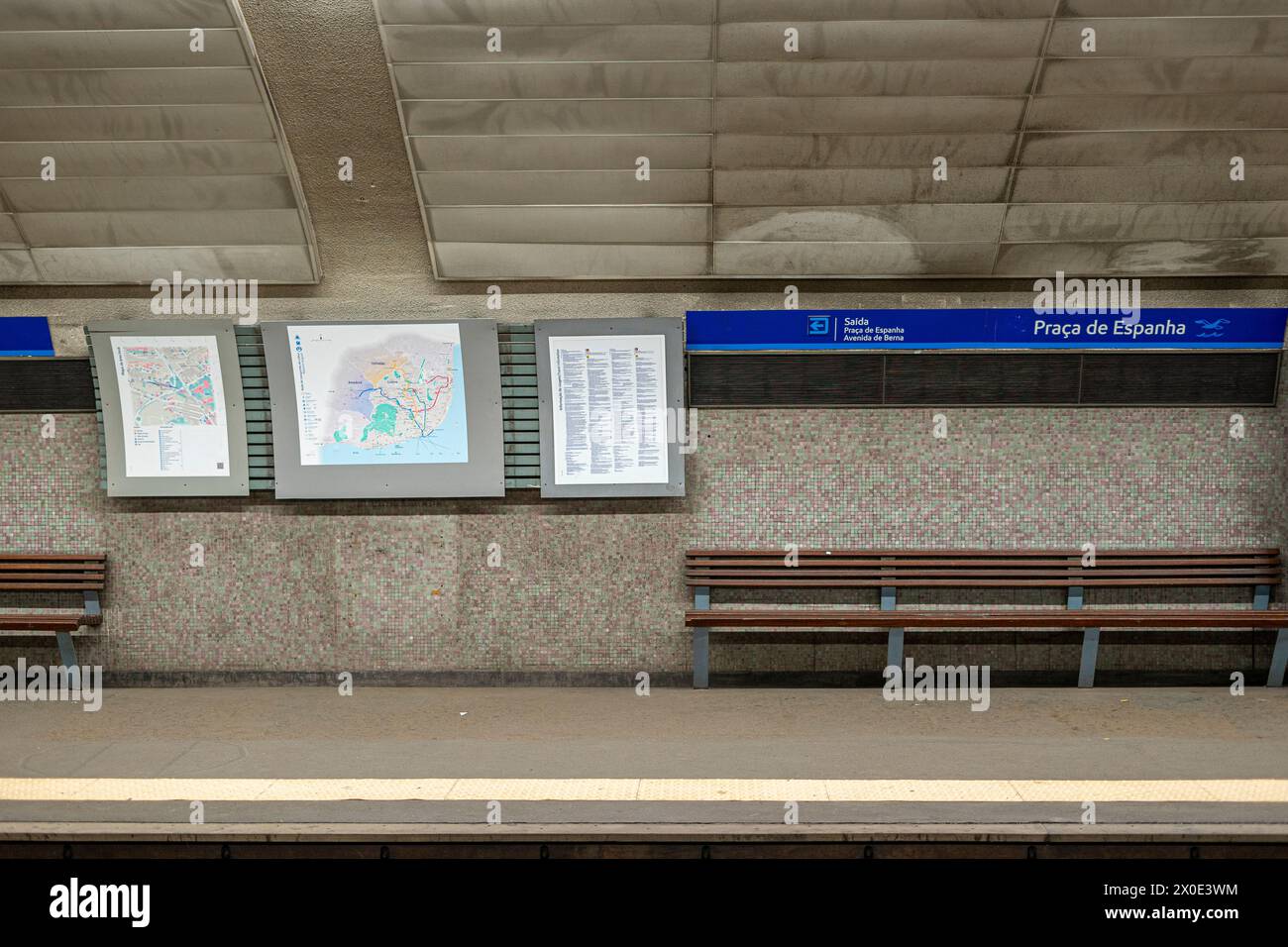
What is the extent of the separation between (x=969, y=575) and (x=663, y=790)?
9.46 ft

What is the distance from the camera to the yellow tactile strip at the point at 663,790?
12.5 ft

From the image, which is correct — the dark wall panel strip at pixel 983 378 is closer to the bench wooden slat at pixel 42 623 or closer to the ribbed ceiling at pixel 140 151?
the ribbed ceiling at pixel 140 151

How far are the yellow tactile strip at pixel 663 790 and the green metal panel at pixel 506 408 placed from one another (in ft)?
7.60

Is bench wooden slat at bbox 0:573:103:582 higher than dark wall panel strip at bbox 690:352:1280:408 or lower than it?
lower

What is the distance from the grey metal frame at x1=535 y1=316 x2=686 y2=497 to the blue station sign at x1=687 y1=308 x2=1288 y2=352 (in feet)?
0.55

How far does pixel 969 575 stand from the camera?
594 cm

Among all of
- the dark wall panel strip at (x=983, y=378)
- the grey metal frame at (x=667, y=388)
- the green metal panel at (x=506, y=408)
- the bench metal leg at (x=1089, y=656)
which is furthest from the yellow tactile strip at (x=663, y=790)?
the dark wall panel strip at (x=983, y=378)

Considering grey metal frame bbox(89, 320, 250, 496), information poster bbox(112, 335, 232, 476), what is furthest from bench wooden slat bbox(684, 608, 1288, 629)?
information poster bbox(112, 335, 232, 476)

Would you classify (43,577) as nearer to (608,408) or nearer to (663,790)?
(608,408)

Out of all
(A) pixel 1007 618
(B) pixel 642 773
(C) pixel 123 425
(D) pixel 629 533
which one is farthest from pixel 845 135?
(C) pixel 123 425

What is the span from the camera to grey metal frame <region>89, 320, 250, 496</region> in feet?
19.2

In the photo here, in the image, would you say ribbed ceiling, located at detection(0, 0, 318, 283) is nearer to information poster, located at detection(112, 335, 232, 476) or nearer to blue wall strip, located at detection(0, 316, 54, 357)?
blue wall strip, located at detection(0, 316, 54, 357)
